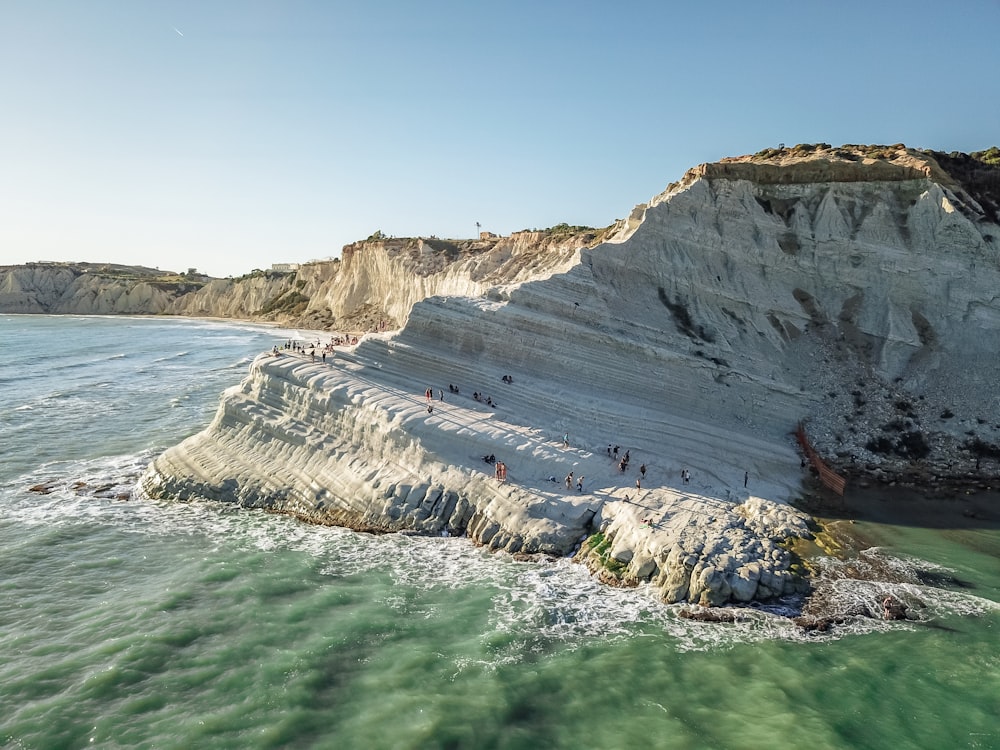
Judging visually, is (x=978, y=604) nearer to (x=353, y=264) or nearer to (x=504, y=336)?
(x=504, y=336)

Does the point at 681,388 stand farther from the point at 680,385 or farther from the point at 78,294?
the point at 78,294

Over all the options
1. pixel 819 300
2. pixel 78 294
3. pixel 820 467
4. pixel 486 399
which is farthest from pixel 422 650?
pixel 78 294

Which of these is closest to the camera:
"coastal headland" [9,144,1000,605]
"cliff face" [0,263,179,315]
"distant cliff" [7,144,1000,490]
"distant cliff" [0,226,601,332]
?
"coastal headland" [9,144,1000,605]

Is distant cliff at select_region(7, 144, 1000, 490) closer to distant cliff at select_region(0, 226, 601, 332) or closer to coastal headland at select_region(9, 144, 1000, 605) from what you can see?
coastal headland at select_region(9, 144, 1000, 605)

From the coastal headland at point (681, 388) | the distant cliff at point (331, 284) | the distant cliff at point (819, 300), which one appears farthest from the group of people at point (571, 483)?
the distant cliff at point (331, 284)

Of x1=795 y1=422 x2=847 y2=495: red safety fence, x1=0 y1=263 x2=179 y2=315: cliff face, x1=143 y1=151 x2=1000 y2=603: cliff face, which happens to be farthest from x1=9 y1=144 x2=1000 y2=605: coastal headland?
x1=0 y1=263 x2=179 y2=315: cliff face

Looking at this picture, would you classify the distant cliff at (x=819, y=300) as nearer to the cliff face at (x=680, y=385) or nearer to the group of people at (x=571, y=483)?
the cliff face at (x=680, y=385)
